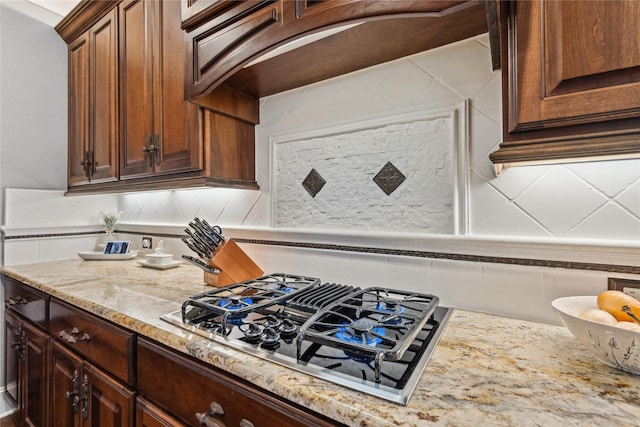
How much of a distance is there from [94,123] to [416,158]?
1928mm

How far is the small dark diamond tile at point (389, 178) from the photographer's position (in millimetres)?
1207

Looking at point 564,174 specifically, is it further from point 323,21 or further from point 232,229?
point 232,229

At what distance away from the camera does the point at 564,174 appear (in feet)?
3.03

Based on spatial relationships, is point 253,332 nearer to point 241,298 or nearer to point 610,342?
point 241,298

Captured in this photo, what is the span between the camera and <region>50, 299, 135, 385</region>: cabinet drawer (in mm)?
1003

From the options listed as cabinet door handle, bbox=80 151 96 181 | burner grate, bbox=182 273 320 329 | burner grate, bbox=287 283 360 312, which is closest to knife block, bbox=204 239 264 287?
burner grate, bbox=182 273 320 329

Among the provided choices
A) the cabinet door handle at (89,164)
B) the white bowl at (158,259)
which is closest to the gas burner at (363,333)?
the white bowl at (158,259)

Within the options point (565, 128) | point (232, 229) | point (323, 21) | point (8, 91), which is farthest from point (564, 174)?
point (8, 91)

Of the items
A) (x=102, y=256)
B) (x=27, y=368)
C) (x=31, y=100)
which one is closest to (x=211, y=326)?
(x=27, y=368)

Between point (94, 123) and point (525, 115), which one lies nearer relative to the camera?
point (525, 115)

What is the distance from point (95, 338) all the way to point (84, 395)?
24 centimetres

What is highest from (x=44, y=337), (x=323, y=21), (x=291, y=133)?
(x=323, y=21)

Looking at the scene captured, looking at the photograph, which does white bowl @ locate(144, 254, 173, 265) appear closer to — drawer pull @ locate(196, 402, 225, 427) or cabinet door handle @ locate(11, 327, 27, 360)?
cabinet door handle @ locate(11, 327, 27, 360)

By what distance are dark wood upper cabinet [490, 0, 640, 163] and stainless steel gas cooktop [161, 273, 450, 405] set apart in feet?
1.54
